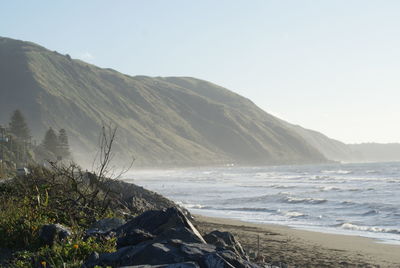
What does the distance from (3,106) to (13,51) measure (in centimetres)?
4173

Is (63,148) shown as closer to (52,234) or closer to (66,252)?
(52,234)

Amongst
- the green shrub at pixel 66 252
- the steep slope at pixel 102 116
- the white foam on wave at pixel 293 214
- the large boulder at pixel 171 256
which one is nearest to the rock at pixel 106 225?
the green shrub at pixel 66 252

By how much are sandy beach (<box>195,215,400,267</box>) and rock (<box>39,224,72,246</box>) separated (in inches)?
181

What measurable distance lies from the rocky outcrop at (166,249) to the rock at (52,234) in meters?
0.75

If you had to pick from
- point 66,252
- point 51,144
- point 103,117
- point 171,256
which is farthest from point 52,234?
point 103,117

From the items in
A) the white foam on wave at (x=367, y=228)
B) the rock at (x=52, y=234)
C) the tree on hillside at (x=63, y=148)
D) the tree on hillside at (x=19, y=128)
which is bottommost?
the white foam on wave at (x=367, y=228)

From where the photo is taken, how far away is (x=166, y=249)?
18.0 feet

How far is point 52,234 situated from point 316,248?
326 inches

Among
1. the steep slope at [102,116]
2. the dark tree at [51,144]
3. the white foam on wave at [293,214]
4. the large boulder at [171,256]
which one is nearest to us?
the large boulder at [171,256]

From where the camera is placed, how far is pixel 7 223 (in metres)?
8.12

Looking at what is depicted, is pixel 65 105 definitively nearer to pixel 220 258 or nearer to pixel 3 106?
pixel 3 106

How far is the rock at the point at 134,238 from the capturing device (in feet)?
21.0

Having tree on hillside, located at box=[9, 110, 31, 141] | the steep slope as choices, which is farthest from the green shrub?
the steep slope

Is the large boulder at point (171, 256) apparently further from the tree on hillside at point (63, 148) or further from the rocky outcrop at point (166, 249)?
the tree on hillside at point (63, 148)
